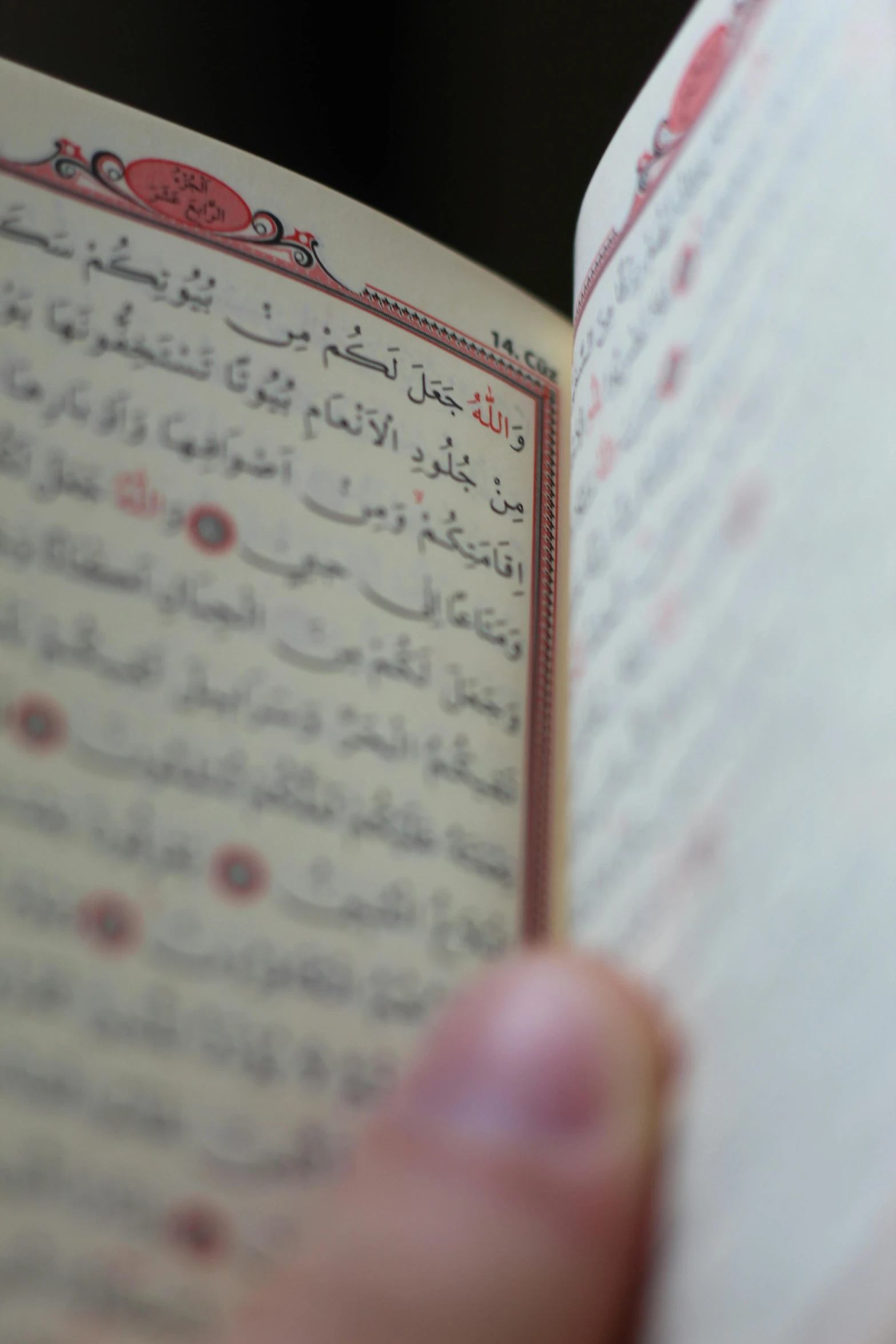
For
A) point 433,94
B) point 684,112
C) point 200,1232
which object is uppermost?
point 684,112

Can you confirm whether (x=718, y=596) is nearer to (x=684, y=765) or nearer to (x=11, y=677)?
(x=684, y=765)

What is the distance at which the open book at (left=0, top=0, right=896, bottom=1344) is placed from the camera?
0.88 ft

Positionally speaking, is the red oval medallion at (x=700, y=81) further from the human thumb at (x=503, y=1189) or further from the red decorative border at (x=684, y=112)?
the human thumb at (x=503, y=1189)

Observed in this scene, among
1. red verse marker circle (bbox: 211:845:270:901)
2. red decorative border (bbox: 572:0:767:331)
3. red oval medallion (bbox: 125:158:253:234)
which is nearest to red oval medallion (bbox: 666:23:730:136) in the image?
red decorative border (bbox: 572:0:767:331)

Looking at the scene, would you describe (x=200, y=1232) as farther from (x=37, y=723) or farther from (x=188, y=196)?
(x=188, y=196)

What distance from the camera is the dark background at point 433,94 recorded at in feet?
2.34

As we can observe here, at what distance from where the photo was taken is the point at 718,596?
0.31 m

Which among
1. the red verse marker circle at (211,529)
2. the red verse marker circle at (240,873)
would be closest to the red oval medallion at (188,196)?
the red verse marker circle at (211,529)

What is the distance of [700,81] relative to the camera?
1.25ft

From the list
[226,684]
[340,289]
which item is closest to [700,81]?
[340,289]

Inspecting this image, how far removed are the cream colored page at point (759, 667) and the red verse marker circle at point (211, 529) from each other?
11 centimetres

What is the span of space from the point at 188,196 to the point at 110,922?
9.6 inches

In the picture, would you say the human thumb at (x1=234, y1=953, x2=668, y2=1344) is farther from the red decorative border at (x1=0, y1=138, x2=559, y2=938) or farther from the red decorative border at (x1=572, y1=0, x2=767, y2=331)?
the red decorative border at (x1=572, y1=0, x2=767, y2=331)

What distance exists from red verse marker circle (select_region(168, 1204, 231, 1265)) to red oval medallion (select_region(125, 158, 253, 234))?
0.99ft
